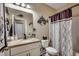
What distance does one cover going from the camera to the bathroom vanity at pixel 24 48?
1570 millimetres

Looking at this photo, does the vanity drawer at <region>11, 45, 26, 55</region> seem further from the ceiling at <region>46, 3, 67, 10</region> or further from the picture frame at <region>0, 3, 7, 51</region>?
the ceiling at <region>46, 3, 67, 10</region>

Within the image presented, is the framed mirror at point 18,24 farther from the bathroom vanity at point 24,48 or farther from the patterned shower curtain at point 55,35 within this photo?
the patterned shower curtain at point 55,35

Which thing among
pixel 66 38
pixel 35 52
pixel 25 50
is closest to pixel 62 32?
pixel 66 38

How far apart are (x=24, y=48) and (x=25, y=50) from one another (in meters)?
0.04

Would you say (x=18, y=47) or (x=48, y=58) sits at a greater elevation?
(x=18, y=47)

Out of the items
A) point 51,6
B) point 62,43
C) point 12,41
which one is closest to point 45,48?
point 62,43

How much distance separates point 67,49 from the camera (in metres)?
1.60

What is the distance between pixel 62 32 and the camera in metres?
1.66

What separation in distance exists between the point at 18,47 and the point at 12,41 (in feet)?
0.43

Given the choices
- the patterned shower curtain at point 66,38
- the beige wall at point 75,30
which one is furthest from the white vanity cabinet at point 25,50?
the beige wall at point 75,30

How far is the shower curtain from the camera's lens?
157 cm

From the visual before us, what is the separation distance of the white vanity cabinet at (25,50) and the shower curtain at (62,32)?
28cm

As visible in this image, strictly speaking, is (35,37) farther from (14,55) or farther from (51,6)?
(51,6)

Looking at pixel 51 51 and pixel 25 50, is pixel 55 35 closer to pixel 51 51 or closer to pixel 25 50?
pixel 51 51
